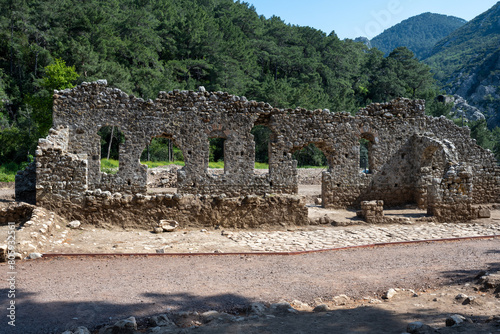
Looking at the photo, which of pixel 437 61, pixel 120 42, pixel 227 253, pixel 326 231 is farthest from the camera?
pixel 437 61

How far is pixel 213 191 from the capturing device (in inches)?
547

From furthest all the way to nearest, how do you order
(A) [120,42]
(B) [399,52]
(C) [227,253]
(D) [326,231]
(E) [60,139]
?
(B) [399,52] < (A) [120,42] < (E) [60,139] < (D) [326,231] < (C) [227,253]

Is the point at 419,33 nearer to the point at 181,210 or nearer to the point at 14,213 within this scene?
the point at 181,210

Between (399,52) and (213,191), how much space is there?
58104mm

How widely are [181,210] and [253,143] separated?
12.9 ft

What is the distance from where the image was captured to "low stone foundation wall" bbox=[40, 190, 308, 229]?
35.8ft

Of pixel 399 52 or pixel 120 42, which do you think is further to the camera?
pixel 399 52

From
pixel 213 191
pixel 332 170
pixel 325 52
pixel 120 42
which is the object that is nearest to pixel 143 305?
pixel 213 191

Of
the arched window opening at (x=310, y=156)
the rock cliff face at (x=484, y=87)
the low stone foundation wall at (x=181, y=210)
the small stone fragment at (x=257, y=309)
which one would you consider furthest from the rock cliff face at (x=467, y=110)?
the small stone fragment at (x=257, y=309)

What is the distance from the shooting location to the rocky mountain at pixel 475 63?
8119 centimetres

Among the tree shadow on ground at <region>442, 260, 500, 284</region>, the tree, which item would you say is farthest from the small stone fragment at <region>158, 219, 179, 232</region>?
the tree

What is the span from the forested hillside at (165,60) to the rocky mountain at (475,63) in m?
27.6

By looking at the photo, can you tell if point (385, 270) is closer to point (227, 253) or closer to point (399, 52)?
point (227, 253)

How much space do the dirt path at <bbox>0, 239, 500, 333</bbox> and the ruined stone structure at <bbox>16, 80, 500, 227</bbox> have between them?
367 centimetres
